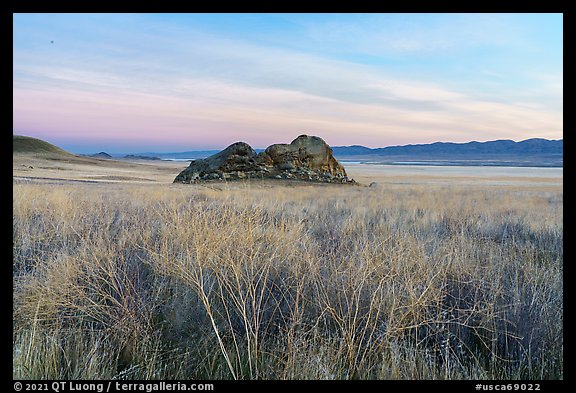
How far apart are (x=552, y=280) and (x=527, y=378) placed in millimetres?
1927

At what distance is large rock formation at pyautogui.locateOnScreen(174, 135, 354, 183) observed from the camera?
26.8m

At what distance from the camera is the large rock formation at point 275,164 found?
2678cm

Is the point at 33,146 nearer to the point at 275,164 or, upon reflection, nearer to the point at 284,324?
the point at 275,164

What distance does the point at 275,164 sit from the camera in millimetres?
28625

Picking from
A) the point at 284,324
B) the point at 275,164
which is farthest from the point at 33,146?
the point at 284,324

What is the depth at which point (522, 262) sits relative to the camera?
518cm

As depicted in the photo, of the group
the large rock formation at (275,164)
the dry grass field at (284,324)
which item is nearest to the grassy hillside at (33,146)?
the large rock formation at (275,164)

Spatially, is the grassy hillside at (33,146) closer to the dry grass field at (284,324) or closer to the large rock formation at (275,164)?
the large rock formation at (275,164)

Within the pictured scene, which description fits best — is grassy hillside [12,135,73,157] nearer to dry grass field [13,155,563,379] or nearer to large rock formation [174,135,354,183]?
large rock formation [174,135,354,183]

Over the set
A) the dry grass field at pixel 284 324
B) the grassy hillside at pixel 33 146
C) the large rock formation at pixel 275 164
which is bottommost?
the dry grass field at pixel 284 324

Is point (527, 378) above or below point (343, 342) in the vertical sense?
below
